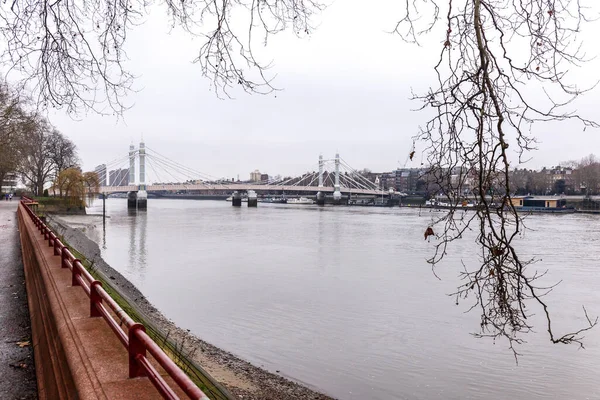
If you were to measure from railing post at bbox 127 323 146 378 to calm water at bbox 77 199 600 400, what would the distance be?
1.93 m

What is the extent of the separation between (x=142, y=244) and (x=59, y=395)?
81.6 feet

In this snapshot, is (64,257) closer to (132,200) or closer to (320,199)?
(132,200)

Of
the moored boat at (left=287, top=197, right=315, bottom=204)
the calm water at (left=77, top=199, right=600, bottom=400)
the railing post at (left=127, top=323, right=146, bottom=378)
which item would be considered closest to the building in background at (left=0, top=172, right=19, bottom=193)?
the calm water at (left=77, top=199, right=600, bottom=400)

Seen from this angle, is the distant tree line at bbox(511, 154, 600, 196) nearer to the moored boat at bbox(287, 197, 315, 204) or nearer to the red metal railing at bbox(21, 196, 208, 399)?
the moored boat at bbox(287, 197, 315, 204)

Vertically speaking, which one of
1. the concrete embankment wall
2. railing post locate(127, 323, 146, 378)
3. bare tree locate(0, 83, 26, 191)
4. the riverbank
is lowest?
the riverbank

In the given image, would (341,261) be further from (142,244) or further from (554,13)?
(554,13)

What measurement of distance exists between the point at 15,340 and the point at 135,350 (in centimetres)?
374

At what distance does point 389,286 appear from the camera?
49.0 ft

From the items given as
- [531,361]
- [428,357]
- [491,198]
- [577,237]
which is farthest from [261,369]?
[577,237]

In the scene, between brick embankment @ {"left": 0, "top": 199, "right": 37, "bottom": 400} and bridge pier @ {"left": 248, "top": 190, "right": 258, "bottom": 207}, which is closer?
brick embankment @ {"left": 0, "top": 199, "right": 37, "bottom": 400}

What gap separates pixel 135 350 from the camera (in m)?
2.39

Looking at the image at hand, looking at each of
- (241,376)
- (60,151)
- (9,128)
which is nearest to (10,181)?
(60,151)

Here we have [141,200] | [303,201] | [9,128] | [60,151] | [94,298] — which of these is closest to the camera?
[94,298]

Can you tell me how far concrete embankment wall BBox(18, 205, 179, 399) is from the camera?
2.49 m
